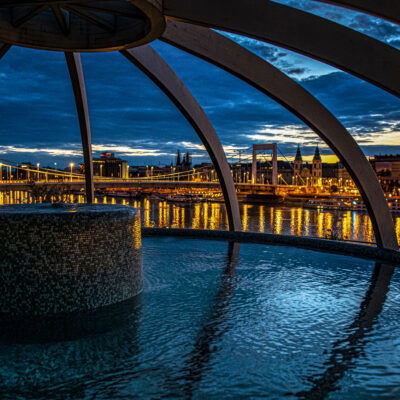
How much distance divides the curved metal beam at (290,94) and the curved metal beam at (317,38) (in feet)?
6.13

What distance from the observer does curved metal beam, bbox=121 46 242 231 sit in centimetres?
912

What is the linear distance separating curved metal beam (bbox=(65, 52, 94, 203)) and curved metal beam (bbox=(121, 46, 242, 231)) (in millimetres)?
1788

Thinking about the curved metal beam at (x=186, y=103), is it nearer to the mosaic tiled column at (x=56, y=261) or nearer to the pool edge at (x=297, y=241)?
the pool edge at (x=297, y=241)

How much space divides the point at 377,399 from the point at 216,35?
684 cm

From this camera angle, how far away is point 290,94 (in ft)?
27.8

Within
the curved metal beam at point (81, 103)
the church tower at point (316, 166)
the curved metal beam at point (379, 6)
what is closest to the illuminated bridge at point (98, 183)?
the curved metal beam at point (81, 103)

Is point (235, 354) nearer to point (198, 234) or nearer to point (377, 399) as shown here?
point (377, 399)

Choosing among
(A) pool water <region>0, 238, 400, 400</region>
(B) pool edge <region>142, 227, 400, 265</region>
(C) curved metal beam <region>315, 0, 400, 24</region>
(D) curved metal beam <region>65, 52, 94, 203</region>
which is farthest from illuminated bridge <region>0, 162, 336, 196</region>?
(C) curved metal beam <region>315, 0, 400, 24</region>

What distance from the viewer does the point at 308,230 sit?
3147 cm

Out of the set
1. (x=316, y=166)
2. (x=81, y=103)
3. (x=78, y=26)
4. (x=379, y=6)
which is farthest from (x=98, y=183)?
(x=316, y=166)

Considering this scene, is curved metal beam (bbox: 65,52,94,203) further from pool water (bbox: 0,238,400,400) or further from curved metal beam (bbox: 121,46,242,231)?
pool water (bbox: 0,238,400,400)

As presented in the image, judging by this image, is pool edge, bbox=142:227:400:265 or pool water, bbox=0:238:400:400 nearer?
pool water, bbox=0:238:400:400

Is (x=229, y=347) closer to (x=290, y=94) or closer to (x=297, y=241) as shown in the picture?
(x=290, y=94)

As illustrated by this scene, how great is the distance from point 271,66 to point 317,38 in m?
2.08
